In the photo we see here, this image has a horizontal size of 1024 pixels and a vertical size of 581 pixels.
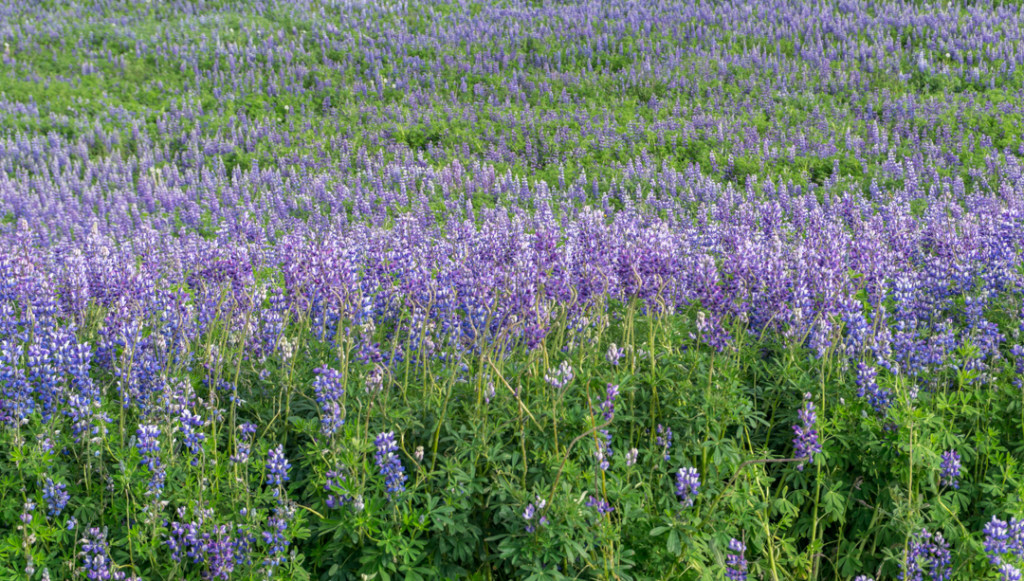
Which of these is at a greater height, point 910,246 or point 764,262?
point 764,262

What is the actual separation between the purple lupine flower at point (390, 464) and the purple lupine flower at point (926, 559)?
7.42 feet

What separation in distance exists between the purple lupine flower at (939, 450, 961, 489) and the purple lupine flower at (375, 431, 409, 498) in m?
2.63

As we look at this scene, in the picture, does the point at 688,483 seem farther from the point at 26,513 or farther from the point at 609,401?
the point at 26,513

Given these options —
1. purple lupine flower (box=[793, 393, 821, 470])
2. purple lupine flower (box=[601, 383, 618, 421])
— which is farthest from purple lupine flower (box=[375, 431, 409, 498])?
purple lupine flower (box=[793, 393, 821, 470])

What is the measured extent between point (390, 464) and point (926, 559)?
2542 millimetres

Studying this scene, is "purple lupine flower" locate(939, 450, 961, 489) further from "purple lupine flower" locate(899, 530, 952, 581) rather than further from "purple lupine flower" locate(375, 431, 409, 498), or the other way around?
"purple lupine flower" locate(375, 431, 409, 498)

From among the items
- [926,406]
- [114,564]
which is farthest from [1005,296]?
[114,564]

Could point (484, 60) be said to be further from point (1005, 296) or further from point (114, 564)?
point (114, 564)

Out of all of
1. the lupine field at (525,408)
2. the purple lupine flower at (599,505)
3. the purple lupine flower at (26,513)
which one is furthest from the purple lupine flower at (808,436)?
the purple lupine flower at (26,513)

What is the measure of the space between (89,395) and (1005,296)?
219 inches

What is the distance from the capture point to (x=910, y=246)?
247 inches

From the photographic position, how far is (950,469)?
378cm

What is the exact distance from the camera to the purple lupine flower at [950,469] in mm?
3766

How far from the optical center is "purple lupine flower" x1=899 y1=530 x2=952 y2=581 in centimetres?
350
